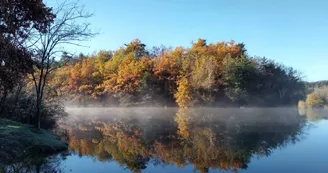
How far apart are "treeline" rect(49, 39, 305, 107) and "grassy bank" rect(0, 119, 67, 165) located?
30.1 metres

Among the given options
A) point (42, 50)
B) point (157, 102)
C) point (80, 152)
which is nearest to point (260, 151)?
point (80, 152)

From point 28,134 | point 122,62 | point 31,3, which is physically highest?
point 122,62

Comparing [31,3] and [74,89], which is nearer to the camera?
[31,3]

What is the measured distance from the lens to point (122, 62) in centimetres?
5019

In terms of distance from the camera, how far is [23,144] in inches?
375

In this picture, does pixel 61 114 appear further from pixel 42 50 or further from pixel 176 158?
pixel 176 158

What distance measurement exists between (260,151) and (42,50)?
375 inches

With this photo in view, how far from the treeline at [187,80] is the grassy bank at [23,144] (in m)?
30.1

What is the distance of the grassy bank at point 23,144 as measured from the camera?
28.0 ft

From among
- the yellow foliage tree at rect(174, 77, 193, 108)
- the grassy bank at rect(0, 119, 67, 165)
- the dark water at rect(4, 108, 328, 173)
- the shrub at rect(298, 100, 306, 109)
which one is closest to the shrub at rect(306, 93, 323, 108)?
the shrub at rect(298, 100, 306, 109)

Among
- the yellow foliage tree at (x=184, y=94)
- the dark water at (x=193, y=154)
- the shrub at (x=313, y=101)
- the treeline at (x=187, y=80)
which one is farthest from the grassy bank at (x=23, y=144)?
the shrub at (x=313, y=101)

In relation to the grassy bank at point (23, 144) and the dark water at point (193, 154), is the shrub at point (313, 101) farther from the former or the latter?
the grassy bank at point (23, 144)

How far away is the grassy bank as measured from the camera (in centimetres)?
853

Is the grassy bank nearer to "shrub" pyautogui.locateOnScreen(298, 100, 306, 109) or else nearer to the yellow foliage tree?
the yellow foliage tree
